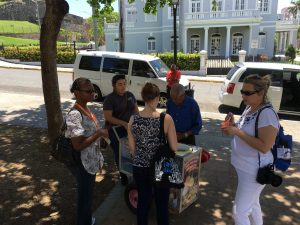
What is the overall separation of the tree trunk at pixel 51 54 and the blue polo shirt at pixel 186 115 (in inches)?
117

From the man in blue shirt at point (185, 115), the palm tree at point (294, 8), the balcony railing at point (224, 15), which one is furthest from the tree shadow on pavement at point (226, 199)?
the palm tree at point (294, 8)

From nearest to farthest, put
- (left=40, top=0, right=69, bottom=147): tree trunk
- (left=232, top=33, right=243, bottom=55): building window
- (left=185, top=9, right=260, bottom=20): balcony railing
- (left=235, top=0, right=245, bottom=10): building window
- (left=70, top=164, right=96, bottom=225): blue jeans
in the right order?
(left=70, top=164, right=96, bottom=225): blue jeans < (left=40, top=0, right=69, bottom=147): tree trunk < (left=185, top=9, right=260, bottom=20): balcony railing < (left=235, top=0, right=245, bottom=10): building window < (left=232, top=33, right=243, bottom=55): building window

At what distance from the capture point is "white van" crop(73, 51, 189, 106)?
11.5m

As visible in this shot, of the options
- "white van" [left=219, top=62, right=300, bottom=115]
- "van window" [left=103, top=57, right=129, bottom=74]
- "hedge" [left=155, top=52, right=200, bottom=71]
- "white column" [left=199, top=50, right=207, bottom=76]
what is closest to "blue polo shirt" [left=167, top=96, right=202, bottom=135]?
"white van" [left=219, top=62, right=300, bottom=115]

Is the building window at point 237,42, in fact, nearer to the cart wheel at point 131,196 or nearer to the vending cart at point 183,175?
the vending cart at point 183,175

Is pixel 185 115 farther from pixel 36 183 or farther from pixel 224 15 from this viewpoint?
pixel 224 15

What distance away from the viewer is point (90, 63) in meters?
12.3

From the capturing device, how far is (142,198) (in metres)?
3.53

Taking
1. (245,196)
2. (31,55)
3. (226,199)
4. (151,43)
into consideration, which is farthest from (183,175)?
(151,43)

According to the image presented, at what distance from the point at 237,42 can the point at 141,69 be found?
3020 cm

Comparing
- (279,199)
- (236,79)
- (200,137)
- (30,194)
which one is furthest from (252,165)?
(236,79)

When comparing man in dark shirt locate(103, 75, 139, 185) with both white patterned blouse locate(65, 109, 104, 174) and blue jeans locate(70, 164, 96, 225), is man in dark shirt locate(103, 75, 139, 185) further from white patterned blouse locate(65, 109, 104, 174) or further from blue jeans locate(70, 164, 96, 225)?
blue jeans locate(70, 164, 96, 225)

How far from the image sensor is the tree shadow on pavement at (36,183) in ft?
14.4

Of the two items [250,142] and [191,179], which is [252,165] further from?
[191,179]
